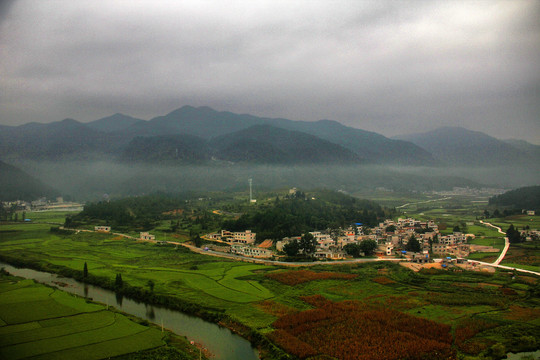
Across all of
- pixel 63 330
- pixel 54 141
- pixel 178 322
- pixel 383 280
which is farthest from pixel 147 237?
pixel 54 141

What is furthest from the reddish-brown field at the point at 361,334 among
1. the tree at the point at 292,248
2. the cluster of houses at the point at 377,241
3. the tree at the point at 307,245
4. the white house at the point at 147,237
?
the white house at the point at 147,237

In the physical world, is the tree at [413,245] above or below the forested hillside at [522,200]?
below

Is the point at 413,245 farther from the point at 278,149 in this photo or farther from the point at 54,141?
the point at 54,141

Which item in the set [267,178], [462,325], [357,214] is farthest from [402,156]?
[462,325]

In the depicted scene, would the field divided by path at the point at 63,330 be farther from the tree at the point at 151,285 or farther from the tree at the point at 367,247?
the tree at the point at 367,247

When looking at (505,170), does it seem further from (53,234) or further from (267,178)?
(53,234)

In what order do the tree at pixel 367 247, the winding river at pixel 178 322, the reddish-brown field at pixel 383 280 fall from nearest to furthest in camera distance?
the winding river at pixel 178 322 < the reddish-brown field at pixel 383 280 < the tree at pixel 367 247
